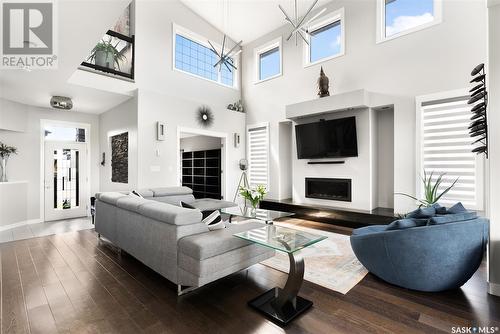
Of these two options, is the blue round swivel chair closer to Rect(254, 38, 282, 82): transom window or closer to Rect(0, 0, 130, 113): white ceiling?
Rect(0, 0, 130, 113): white ceiling

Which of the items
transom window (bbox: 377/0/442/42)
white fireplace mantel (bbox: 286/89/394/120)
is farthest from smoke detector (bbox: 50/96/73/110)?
transom window (bbox: 377/0/442/42)

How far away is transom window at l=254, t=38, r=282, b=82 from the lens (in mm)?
6984

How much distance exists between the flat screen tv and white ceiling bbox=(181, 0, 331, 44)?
2955 millimetres

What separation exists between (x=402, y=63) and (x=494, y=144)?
3.07 m

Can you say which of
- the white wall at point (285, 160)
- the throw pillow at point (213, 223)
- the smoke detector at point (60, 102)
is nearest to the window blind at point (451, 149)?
the white wall at point (285, 160)

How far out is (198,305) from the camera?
2.24m

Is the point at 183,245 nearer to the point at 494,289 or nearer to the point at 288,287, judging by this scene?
the point at 288,287

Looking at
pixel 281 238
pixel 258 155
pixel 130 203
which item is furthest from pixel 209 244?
pixel 258 155

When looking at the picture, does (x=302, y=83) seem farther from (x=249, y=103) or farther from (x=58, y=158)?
(x=58, y=158)

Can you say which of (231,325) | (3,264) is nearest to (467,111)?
(231,325)

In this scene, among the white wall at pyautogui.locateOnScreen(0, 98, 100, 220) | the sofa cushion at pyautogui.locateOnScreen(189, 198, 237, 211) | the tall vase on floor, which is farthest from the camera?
the white wall at pyautogui.locateOnScreen(0, 98, 100, 220)

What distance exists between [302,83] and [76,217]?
674 cm

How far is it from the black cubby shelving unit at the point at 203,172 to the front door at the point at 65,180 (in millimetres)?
3043

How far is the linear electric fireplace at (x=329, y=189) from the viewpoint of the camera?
538cm
